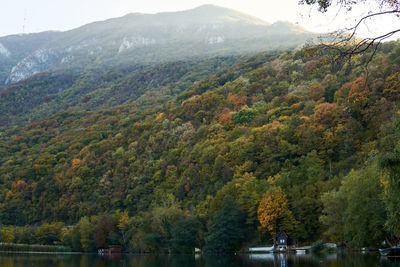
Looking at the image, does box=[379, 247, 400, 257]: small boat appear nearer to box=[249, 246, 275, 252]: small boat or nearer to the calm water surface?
the calm water surface

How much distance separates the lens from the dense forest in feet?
228

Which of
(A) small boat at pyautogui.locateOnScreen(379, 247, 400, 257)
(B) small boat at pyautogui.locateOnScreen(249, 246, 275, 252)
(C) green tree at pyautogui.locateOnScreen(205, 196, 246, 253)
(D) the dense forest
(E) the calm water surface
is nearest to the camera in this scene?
(E) the calm water surface

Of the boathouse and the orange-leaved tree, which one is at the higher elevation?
the orange-leaved tree

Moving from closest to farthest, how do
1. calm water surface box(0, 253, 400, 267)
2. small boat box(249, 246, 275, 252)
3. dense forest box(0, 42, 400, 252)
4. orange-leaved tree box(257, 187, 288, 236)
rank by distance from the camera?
calm water surface box(0, 253, 400, 267), dense forest box(0, 42, 400, 252), small boat box(249, 246, 275, 252), orange-leaved tree box(257, 187, 288, 236)

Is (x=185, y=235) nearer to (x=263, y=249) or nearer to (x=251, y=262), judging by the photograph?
(x=263, y=249)

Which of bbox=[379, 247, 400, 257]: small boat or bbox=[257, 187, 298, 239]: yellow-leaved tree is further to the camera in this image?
bbox=[257, 187, 298, 239]: yellow-leaved tree

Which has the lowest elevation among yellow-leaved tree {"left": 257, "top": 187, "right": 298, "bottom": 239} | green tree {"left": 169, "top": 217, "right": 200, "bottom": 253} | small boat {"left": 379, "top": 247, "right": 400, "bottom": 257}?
green tree {"left": 169, "top": 217, "right": 200, "bottom": 253}

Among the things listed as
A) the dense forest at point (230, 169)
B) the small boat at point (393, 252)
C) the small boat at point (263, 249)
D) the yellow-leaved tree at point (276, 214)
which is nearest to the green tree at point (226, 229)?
the dense forest at point (230, 169)

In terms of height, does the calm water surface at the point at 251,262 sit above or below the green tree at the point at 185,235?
above

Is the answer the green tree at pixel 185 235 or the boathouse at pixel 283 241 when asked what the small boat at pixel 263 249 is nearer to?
the boathouse at pixel 283 241

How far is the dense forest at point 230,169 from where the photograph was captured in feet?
228

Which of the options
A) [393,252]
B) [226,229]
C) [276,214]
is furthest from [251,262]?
[226,229]

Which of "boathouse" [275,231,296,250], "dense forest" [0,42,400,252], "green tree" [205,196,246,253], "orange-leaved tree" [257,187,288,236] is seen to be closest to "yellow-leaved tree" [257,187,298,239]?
"orange-leaved tree" [257,187,288,236]

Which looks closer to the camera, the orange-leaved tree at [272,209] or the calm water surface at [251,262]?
the calm water surface at [251,262]
